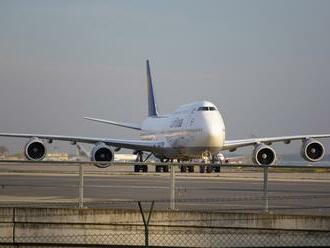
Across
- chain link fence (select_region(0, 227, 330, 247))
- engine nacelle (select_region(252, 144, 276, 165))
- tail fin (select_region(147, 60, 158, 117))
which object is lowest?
chain link fence (select_region(0, 227, 330, 247))

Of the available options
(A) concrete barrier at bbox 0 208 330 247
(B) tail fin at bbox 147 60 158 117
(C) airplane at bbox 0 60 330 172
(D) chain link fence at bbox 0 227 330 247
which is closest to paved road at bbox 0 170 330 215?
(A) concrete barrier at bbox 0 208 330 247

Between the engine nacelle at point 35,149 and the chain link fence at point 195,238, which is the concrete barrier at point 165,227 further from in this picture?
the engine nacelle at point 35,149

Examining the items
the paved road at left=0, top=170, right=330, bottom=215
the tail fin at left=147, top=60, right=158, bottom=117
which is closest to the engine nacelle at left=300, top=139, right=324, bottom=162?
the tail fin at left=147, top=60, right=158, bottom=117

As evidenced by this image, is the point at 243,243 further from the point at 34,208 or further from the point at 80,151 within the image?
the point at 80,151

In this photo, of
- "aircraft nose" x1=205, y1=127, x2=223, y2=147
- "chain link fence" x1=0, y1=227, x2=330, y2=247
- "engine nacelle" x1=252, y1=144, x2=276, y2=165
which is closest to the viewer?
"chain link fence" x1=0, y1=227, x2=330, y2=247

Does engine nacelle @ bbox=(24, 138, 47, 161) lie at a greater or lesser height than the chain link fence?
greater

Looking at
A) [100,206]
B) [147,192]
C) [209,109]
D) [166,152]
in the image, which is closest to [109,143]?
[166,152]

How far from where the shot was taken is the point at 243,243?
12.7 metres

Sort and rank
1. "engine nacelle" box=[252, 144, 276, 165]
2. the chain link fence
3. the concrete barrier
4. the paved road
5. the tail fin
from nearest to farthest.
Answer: the chain link fence → the concrete barrier → the paved road → "engine nacelle" box=[252, 144, 276, 165] → the tail fin

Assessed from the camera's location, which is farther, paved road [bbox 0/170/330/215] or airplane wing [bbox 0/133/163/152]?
airplane wing [bbox 0/133/163/152]

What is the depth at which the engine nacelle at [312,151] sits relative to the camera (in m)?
43.2

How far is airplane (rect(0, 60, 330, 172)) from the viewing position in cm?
4016

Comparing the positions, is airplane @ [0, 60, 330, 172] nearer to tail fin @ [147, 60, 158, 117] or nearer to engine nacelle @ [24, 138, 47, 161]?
engine nacelle @ [24, 138, 47, 161]

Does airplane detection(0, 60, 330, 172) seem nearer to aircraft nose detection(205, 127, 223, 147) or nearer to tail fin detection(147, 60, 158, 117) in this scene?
aircraft nose detection(205, 127, 223, 147)
